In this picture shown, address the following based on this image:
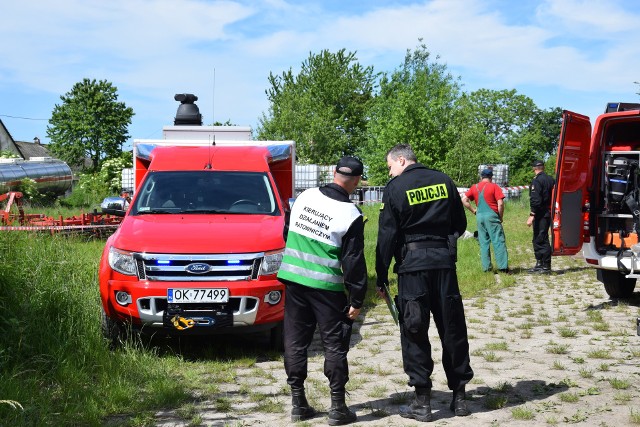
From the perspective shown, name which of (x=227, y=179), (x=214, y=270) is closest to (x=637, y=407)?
(x=214, y=270)

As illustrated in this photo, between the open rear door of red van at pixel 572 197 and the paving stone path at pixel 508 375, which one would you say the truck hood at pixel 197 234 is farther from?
the open rear door of red van at pixel 572 197

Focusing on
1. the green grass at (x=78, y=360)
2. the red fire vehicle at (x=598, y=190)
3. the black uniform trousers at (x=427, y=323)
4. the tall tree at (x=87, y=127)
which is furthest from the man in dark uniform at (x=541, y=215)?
the tall tree at (x=87, y=127)

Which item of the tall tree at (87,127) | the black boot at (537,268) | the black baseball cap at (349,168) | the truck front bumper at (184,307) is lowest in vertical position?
the black boot at (537,268)

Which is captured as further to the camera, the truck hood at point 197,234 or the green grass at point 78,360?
the truck hood at point 197,234

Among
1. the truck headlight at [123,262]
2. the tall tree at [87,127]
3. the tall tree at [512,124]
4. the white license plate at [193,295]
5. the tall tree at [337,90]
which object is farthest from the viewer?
the tall tree at [512,124]

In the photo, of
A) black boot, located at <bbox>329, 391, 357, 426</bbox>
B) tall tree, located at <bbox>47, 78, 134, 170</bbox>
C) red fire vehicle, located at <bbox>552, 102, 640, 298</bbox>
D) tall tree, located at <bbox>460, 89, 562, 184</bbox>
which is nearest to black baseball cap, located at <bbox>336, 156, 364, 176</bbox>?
black boot, located at <bbox>329, 391, 357, 426</bbox>

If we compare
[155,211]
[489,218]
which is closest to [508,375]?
[155,211]

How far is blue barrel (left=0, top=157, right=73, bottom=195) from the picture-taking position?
107 ft

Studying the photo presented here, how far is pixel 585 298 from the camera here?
11.4m

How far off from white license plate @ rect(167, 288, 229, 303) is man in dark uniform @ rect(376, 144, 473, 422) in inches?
86.0

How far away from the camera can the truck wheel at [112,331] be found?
7680mm

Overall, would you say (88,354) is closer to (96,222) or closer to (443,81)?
(96,222)

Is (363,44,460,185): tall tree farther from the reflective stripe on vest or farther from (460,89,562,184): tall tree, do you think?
the reflective stripe on vest

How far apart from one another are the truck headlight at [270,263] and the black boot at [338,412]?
7.36 ft
